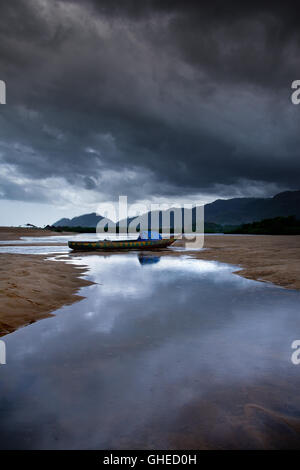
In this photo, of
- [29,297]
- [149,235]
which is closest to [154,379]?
[29,297]

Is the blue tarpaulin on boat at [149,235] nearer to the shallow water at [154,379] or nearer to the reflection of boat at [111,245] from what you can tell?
the reflection of boat at [111,245]

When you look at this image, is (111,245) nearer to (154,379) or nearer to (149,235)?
(149,235)

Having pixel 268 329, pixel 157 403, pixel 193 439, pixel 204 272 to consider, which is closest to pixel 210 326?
pixel 268 329

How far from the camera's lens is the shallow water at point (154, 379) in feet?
10.1

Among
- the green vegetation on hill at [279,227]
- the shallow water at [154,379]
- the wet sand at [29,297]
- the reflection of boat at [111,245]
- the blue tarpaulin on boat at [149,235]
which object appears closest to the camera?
the shallow water at [154,379]

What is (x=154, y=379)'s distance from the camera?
14.4 feet

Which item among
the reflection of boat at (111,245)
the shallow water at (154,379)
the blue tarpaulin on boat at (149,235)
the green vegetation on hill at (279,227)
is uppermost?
the green vegetation on hill at (279,227)

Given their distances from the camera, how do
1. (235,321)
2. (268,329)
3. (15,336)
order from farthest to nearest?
1. (235,321)
2. (268,329)
3. (15,336)

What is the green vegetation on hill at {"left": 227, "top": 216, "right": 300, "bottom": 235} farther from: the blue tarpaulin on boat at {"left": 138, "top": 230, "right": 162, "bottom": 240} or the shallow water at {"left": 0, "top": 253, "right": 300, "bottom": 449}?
the shallow water at {"left": 0, "top": 253, "right": 300, "bottom": 449}

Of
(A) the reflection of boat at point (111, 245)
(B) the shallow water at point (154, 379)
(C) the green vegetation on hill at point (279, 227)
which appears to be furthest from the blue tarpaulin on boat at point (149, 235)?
(C) the green vegetation on hill at point (279, 227)

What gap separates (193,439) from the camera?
294 cm

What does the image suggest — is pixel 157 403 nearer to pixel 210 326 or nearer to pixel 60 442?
pixel 60 442

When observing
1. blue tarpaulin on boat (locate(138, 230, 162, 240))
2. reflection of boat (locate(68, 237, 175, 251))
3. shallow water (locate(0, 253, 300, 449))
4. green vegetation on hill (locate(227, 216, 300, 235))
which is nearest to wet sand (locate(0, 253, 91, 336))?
shallow water (locate(0, 253, 300, 449))
